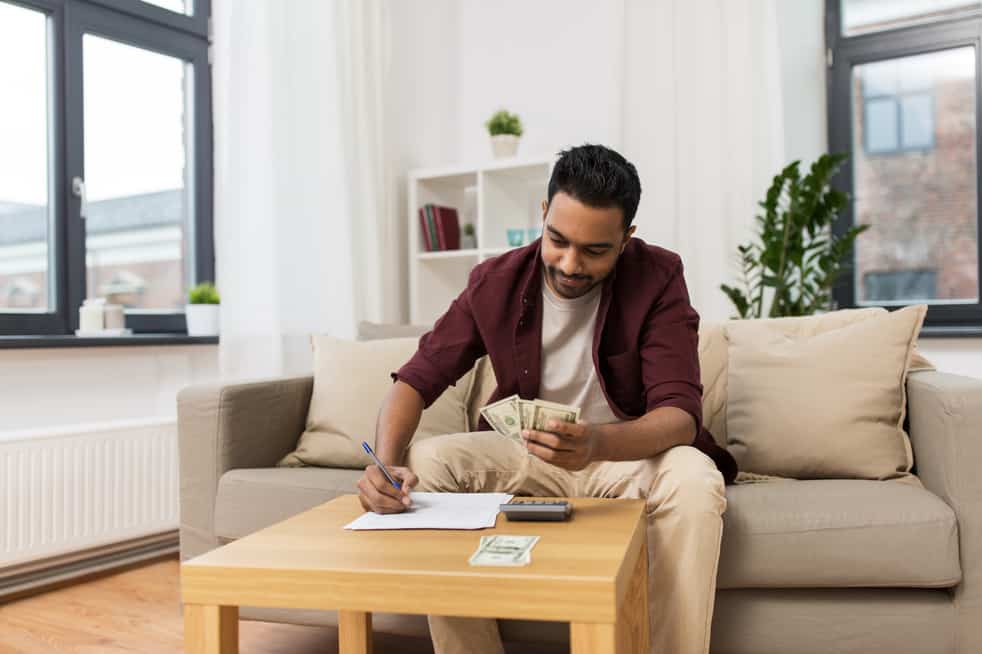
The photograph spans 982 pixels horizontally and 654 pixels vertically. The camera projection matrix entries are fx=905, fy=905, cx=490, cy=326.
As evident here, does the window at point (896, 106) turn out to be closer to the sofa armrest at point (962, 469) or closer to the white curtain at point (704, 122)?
the white curtain at point (704, 122)

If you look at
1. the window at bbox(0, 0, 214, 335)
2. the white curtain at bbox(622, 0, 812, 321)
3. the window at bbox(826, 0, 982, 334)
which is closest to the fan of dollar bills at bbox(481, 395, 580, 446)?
the window at bbox(0, 0, 214, 335)

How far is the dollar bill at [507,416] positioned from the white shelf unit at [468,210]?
2.27m

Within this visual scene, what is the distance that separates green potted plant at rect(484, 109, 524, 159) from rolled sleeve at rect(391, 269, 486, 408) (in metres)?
1.97

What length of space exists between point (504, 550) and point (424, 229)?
2800 millimetres

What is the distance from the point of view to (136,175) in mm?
3369

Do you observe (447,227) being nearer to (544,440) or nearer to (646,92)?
(646,92)

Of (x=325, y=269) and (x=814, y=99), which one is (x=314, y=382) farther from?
(x=814, y=99)

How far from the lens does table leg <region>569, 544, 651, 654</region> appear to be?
3.44ft

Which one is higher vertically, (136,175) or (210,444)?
(136,175)

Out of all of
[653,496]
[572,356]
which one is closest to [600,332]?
[572,356]

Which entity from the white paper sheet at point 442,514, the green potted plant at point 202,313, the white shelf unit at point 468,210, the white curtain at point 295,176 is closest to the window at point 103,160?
the green potted plant at point 202,313

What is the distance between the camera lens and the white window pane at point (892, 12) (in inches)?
141

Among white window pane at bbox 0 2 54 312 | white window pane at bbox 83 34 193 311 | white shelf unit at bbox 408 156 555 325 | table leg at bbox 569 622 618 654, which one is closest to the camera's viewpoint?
table leg at bbox 569 622 618 654

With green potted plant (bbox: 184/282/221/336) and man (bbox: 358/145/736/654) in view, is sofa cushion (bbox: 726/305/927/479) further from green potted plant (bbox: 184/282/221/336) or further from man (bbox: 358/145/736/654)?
green potted plant (bbox: 184/282/221/336)
